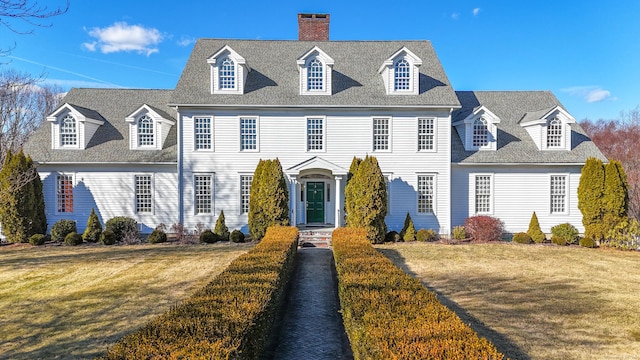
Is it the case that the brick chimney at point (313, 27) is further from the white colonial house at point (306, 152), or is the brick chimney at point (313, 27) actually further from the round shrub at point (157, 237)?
the round shrub at point (157, 237)

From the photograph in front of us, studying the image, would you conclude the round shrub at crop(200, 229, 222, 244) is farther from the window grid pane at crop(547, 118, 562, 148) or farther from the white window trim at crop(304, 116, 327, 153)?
the window grid pane at crop(547, 118, 562, 148)

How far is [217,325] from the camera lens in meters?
4.78

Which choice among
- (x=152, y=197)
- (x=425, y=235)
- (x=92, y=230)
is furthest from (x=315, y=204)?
(x=92, y=230)

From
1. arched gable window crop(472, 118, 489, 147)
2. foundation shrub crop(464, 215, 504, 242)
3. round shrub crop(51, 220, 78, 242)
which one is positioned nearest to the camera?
round shrub crop(51, 220, 78, 242)

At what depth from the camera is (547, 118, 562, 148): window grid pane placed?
20844 millimetres

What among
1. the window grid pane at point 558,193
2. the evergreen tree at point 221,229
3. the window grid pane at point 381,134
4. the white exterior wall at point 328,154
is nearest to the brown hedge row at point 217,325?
the evergreen tree at point 221,229

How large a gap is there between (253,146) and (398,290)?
14.5 meters

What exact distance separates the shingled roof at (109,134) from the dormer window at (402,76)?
12.1 m

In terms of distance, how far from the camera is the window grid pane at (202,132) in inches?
764

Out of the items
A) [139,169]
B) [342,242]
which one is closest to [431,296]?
[342,242]

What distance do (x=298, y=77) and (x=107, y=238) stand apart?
12.6 m

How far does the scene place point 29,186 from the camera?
60.2 feet

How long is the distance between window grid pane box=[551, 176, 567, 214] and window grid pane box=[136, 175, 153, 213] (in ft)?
70.9

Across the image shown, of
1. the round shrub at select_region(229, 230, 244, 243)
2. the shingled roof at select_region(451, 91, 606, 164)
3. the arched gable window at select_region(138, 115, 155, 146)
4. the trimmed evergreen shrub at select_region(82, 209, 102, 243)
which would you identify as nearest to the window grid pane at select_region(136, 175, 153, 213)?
the arched gable window at select_region(138, 115, 155, 146)
